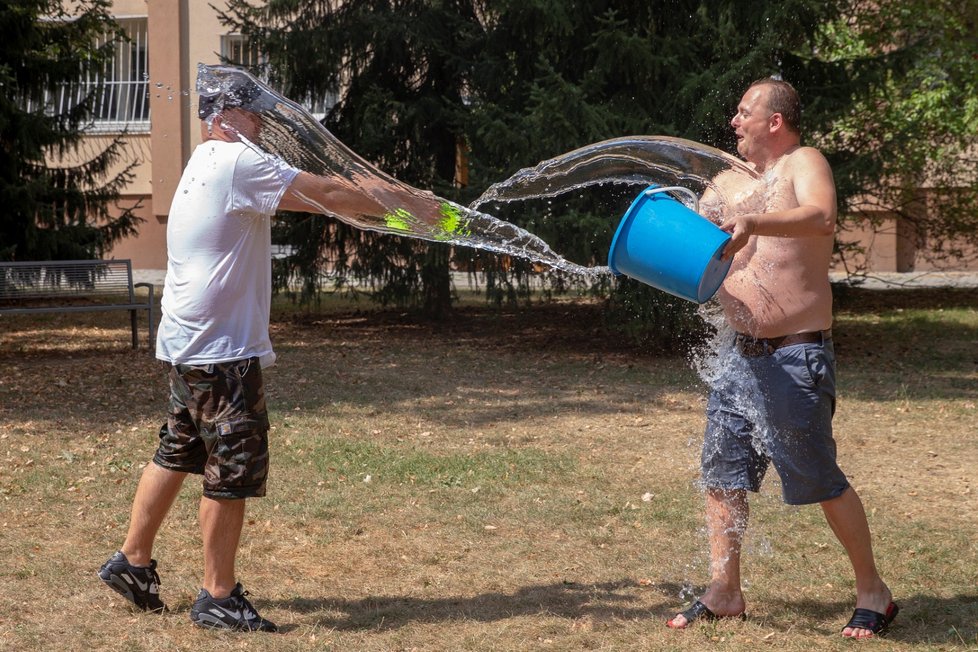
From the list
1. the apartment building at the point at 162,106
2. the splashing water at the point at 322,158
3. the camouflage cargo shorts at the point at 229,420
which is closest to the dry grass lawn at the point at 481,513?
the camouflage cargo shorts at the point at 229,420

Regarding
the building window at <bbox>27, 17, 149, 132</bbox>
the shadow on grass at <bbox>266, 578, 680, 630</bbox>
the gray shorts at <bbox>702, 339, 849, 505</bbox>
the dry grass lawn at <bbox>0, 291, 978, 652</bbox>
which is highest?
the building window at <bbox>27, 17, 149, 132</bbox>

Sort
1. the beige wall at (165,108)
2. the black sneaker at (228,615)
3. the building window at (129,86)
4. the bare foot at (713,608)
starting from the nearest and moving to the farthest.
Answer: the black sneaker at (228,615), the bare foot at (713,608), the beige wall at (165,108), the building window at (129,86)

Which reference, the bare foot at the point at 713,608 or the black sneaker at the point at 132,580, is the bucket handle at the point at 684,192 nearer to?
the bare foot at the point at 713,608

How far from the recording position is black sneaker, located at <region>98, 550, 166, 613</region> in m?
4.44

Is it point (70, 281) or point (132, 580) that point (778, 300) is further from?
point (70, 281)

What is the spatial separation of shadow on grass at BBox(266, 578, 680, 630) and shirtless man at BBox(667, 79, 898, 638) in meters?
0.38

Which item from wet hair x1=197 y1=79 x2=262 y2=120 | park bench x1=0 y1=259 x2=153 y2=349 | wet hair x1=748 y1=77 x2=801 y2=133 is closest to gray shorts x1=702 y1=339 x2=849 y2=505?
wet hair x1=748 y1=77 x2=801 y2=133

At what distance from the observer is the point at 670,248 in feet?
13.3

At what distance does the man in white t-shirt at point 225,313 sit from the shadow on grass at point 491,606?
0.35 m

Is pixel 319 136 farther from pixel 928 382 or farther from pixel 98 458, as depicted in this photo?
pixel 928 382

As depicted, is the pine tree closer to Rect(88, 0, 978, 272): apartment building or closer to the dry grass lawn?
the dry grass lawn

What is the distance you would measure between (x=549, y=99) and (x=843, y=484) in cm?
707

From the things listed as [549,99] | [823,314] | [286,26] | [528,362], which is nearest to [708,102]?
[549,99]

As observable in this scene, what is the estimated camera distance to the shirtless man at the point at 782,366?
415 centimetres
